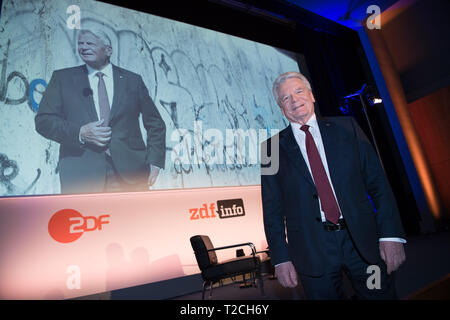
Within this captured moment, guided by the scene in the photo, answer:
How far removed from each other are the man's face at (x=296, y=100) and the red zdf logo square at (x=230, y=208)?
3.29 meters

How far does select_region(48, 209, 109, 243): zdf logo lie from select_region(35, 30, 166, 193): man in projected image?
345mm

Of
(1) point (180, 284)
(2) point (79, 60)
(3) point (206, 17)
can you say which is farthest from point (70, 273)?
(3) point (206, 17)

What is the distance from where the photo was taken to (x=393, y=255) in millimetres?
1170

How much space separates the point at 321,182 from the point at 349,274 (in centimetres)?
41

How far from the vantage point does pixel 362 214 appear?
123 centimetres

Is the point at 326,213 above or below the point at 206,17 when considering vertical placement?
below

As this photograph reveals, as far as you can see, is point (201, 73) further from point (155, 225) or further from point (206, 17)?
point (155, 225)

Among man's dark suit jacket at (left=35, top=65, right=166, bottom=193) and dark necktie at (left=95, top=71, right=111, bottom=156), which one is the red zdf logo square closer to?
man's dark suit jacket at (left=35, top=65, right=166, bottom=193)

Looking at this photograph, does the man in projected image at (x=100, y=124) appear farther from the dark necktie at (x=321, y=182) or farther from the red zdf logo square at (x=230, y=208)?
the dark necktie at (x=321, y=182)

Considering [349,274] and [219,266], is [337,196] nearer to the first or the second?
[349,274]

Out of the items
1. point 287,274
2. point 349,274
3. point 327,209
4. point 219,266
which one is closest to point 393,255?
point 349,274

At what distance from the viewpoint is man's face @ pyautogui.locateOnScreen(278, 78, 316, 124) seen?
1381 millimetres
